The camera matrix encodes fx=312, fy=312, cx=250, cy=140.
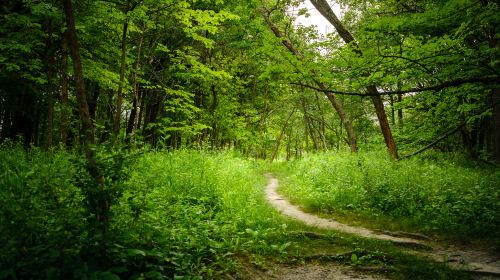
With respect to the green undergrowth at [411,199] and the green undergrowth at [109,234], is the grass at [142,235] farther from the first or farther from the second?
the green undergrowth at [411,199]

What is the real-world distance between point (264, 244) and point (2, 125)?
815 inches

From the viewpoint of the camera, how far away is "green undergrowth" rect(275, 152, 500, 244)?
7.53 meters

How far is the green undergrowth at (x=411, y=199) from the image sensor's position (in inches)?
296

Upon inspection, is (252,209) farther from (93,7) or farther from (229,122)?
(229,122)

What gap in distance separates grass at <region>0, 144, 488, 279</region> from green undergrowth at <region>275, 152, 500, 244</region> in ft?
6.49

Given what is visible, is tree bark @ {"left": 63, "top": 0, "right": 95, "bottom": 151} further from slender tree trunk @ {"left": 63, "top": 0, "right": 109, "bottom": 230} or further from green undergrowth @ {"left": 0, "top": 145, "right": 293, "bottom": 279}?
green undergrowth @ {"left": 0, "top": 145, "right": 293, "bottom": 279}

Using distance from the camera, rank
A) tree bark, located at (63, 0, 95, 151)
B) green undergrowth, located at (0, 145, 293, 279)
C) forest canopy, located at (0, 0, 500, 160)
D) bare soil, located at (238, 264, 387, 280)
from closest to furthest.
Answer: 1. green undergrowth, located at (0, 145, 293, 279)
2. tree bark, located at (63, 0, 95, 151)
3. bare soil, located at (238, 264, 387, 280)
4. forest canopy, located at (0, 0, 500, 160)

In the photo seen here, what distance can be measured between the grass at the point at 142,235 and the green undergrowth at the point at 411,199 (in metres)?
1.98

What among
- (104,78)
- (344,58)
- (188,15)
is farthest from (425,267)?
(104,78)

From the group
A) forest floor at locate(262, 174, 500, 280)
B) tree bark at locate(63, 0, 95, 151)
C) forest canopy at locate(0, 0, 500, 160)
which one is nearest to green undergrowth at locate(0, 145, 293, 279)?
tree bark at locate(63, 0, 95, 151)

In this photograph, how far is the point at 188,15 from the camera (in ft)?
32.2

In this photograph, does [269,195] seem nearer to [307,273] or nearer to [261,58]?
[261,58]

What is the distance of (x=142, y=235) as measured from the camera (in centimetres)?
457

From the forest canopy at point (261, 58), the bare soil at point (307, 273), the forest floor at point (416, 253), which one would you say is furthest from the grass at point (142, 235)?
the forest canopy at point (261, 58)
